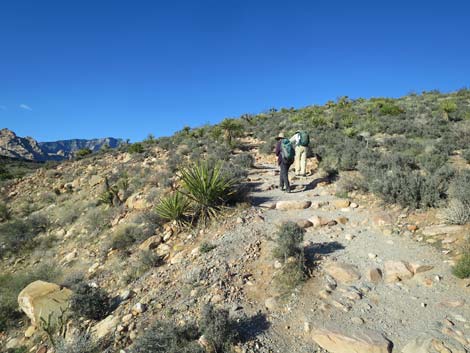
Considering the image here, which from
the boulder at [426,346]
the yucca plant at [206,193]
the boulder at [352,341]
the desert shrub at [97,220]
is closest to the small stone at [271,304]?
the boulder at [352,341]

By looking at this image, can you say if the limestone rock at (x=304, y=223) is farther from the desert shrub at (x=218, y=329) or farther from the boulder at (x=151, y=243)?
the boulder at (x=151, y=243)

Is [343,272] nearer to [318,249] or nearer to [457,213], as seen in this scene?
[318,249]

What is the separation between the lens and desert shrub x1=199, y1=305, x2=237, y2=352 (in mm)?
3375

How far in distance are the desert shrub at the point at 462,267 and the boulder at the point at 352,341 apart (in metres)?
1.77

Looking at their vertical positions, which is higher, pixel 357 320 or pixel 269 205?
pixel 269 205

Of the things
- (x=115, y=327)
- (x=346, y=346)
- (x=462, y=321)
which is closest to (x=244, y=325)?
(x=346, y=346)

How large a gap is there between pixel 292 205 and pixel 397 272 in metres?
3.39

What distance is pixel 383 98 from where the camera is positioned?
85.7 feet

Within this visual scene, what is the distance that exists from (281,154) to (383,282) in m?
4.92

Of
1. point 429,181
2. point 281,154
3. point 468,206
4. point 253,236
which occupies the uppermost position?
point 281,154

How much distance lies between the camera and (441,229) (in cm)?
533

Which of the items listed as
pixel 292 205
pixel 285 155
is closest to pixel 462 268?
pixel 292 205

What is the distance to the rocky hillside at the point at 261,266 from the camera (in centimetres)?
361

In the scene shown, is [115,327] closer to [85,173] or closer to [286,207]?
[286,207]
